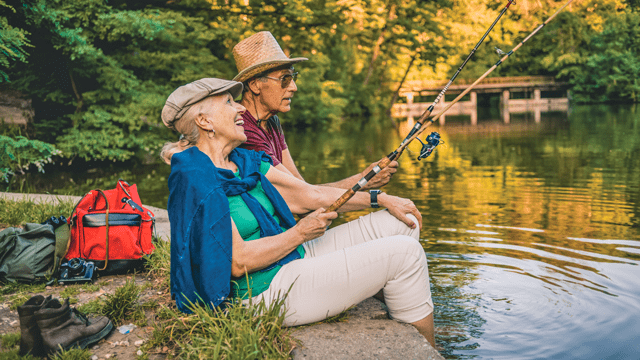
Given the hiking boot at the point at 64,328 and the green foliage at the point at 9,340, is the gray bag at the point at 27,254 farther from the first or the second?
the hiking boot at the point at 64,328

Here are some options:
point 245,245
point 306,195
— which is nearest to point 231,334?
point 245,245

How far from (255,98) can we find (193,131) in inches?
36.0

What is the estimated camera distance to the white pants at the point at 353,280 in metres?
2.74

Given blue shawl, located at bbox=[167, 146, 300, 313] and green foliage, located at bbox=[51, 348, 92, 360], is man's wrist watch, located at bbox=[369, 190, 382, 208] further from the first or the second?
green foliage, located at bbox=[51, 348, 92, 360]

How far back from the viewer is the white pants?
2.74 meters

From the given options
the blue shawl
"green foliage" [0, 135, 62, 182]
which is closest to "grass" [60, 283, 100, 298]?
the blue shawl

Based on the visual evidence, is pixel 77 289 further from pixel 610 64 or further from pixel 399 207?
pixel 610 64

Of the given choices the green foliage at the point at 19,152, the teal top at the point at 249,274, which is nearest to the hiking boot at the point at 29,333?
the teal top at the point at 249,274

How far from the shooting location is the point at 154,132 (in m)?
14.2

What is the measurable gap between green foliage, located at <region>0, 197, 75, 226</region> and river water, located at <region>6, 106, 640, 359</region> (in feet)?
10.7

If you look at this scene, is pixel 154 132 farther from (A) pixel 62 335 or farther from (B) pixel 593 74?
(B) pixel 593 74

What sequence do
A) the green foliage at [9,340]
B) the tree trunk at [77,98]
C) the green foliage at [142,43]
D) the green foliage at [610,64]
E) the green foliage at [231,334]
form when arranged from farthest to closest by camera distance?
the green foliage at [610,64], the tree trunk at [77,98], the green foliage at [142,43], the green foliage at [9,340], the green foliage at [231,334]

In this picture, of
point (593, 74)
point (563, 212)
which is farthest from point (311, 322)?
point (593, 74)

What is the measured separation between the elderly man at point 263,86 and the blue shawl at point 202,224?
0.83 meters
